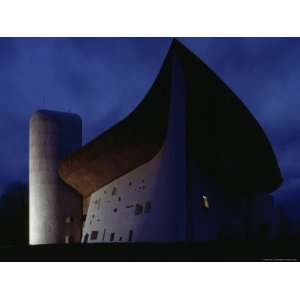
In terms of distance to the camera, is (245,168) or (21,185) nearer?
(245,168)

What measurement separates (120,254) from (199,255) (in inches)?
99.6

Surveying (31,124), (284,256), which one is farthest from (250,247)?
(31,124)

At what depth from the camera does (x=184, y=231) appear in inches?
514

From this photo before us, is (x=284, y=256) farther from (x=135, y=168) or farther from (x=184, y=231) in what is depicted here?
(x=135, y=168)

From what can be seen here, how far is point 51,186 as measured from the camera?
2617cm

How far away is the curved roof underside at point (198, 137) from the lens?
13977 mm

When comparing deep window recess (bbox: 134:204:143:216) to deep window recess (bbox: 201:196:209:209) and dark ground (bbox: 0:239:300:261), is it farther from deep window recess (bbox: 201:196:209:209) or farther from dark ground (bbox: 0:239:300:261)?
dark ground (bbox: 0:239:300:261)

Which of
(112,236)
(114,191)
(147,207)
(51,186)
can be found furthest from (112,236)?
(51,186)

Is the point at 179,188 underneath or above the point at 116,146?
underneath

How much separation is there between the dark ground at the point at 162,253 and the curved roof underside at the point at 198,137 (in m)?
4.95

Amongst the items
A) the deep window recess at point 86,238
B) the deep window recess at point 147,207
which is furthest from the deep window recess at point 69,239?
the deep window recess at point 147,207

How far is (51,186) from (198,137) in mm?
14532

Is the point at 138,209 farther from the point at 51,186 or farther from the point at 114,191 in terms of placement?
the point at 51,186

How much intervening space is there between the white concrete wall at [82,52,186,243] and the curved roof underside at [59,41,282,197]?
408mm
